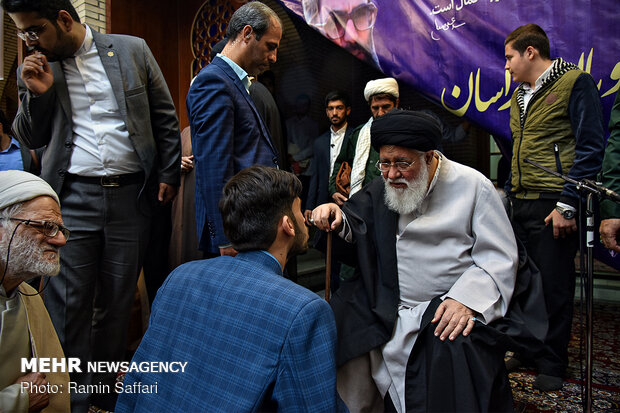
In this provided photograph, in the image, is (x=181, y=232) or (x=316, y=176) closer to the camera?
(x=181, y=232)

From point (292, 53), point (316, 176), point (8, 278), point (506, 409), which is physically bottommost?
point (506, 409)

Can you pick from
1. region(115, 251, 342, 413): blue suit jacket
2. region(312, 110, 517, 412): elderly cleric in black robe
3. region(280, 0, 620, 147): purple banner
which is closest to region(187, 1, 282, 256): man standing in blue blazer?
region(312, 110, 517, 412): elderly cleric in black robe

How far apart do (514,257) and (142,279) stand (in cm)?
265

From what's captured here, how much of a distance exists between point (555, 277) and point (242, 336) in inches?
90.5

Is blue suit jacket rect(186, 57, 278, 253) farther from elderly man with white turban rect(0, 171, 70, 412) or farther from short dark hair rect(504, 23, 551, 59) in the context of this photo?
short dark hair rect(504, 23, 551, 59)

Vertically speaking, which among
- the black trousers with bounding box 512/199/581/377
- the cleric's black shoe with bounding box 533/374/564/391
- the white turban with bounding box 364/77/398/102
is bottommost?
the cleric's black shoe with bounding box 533/374/564/391

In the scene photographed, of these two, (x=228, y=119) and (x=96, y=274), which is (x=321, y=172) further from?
(x=96, y=274)

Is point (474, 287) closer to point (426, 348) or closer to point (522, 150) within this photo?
point (426, 348)

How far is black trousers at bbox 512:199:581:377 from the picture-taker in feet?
8.93

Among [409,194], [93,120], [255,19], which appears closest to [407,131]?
[409,194]

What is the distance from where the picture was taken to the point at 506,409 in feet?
5.85

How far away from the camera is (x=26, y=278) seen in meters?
1.73

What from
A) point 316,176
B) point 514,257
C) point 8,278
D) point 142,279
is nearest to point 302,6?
point 316,176

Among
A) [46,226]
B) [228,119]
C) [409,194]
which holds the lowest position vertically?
[46,226]
